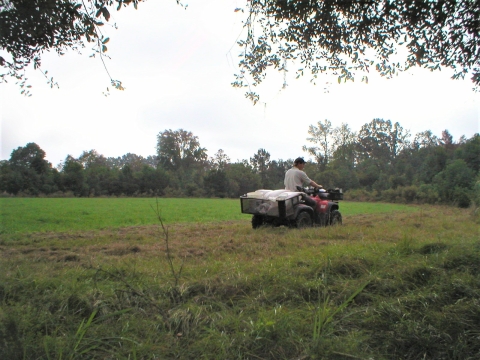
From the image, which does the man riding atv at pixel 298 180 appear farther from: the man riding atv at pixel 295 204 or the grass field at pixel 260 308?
the grass field at pixel 260 308

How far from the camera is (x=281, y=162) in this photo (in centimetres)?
1378

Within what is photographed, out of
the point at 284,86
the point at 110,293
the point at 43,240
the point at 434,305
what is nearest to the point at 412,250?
the point at 434,305

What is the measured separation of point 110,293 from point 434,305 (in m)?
2.91

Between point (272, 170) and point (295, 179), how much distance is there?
14.1 ft

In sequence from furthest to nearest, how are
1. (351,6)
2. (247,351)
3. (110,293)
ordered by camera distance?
(351,6), (110,293), (247,351)

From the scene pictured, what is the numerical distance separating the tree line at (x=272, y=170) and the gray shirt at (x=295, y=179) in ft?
6.80

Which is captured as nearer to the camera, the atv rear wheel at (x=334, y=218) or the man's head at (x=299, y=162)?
the man's head at (x=299, y=162)

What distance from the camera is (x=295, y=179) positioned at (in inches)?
367

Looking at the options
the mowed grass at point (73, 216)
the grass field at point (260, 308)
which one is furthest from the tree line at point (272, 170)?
the grass field at point (260, 308)

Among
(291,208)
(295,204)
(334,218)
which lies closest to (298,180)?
(295,204)

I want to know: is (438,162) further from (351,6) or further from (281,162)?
(351,6)

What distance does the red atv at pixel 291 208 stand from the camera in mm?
8875

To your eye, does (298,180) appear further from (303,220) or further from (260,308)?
(260,308)

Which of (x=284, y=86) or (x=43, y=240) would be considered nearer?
(x=284, y=86)
